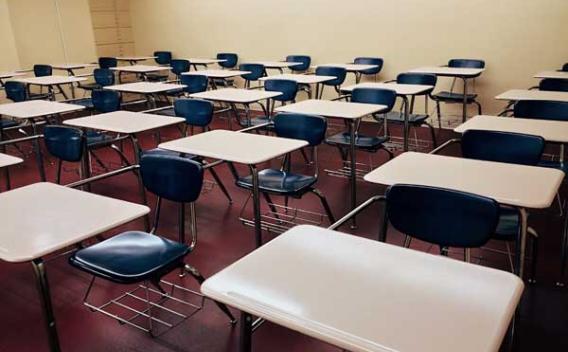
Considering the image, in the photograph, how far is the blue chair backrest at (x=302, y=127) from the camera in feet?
11.3

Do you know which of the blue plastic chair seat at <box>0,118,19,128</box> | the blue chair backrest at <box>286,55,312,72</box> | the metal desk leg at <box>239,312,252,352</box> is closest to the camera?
the metal desk leg at <box>239,312,252,352</box>

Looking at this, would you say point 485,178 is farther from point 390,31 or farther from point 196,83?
point 390,31

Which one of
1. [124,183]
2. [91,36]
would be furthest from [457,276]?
[91,36]

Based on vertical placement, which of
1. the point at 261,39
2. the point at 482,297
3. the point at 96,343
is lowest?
the point at 96,343

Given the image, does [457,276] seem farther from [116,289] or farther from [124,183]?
[124,183]

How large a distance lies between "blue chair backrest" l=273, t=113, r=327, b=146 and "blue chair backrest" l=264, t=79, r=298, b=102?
1.69 metres

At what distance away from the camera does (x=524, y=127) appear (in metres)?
3.11

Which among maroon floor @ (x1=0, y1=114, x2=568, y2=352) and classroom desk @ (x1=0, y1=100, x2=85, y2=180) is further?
classroom desk @ (x1=0, y1=100, x2=85, y2=180)

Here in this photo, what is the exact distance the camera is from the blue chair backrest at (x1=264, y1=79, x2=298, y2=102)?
17.4ft

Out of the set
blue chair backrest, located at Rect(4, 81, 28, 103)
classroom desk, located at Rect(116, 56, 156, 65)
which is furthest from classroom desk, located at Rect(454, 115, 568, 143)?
classroom desk, located at Rect(116, 56, 156, 65)

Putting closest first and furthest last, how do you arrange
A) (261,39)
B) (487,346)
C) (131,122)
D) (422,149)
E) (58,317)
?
(487,346)
(58,317)
(131,122)
(422,149)
(261,39)

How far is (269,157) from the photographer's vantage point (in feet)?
8.76

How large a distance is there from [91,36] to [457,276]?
9.01 meters

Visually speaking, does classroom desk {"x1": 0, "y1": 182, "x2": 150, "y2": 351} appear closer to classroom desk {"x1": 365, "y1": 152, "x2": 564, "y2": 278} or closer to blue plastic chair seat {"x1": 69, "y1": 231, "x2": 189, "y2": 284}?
blue plastic chair seat {"x1": 69, "y1": 231, "x2": 189, "y2": 284}
